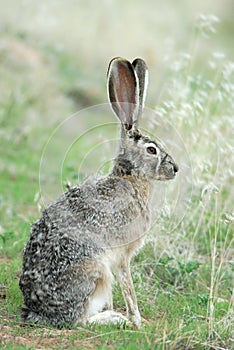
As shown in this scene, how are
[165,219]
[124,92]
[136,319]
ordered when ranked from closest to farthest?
1. [136,319]
2. [124,92]
3. [165,219]

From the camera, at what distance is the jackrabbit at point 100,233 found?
6562 millimetres

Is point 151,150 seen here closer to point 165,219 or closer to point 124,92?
point 124,92

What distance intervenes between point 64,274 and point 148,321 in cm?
95

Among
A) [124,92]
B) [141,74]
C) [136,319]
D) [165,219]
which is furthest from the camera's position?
[165,219]

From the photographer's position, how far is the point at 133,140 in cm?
703

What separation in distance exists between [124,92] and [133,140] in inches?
17.0

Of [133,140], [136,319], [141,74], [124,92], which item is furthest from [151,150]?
[136,319]

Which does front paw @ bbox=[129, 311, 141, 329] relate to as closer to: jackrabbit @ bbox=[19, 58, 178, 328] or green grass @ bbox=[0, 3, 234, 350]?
jackrabbit @ bbox=[19, 58, 178, 328]

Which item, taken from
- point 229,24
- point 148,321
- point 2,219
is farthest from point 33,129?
point 229,24

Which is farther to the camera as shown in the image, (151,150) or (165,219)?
(165,219)

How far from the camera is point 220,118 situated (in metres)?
10.1

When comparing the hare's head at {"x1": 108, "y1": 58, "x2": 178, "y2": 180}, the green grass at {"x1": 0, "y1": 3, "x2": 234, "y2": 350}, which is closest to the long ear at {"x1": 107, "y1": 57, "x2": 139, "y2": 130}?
the hare's head at {"x1": 108, "y1": 58, "x2": 178, "y2": 180}

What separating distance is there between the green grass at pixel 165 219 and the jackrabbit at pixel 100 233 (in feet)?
0.82

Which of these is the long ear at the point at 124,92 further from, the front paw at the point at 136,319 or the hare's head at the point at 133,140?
the front paw at the point at 136,319
